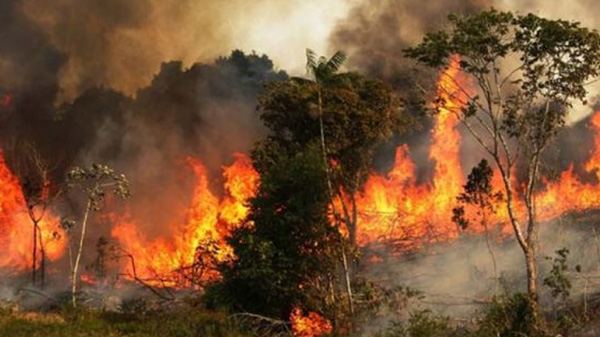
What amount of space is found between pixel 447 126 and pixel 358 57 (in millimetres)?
18483

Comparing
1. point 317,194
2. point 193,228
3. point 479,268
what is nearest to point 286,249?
point 317,194

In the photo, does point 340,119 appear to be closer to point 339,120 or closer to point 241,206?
point 339,120

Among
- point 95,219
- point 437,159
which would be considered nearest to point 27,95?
point 95,219

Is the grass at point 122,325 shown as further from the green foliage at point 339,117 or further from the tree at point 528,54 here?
the tree at point 528,54

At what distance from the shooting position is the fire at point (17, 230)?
58.8 metres

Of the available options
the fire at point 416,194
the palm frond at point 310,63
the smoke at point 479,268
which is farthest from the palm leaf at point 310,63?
the fire at point 416,194

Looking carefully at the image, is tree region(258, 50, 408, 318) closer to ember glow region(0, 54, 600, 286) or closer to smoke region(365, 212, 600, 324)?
smoke region(365, 212, 600, 324)

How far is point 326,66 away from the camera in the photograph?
26750 millimetres

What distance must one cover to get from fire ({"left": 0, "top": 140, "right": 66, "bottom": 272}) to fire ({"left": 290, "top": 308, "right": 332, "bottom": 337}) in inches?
1524

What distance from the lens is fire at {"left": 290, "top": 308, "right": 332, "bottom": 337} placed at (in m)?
25.5

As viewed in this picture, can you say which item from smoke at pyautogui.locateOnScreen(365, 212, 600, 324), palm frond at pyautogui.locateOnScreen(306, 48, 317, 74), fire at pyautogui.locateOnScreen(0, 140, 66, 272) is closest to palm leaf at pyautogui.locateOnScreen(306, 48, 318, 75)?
palm frond at pyautogui.locateOnScreen(306, 48, 317, 74)

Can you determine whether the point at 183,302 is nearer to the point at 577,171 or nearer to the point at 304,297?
the point at 304,297

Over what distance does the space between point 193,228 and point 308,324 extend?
113ft

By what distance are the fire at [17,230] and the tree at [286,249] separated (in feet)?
123
